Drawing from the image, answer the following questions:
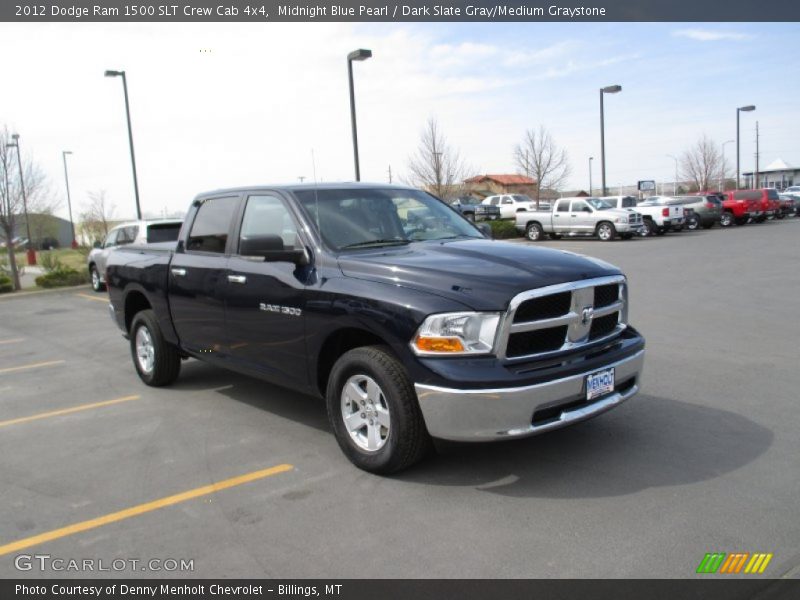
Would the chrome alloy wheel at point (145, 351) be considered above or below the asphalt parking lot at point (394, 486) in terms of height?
above

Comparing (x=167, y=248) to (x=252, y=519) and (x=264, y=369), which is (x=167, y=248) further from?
(x=252, y=519)

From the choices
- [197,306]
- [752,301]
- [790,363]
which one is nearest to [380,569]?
[197,306]

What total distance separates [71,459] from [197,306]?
5.36 ft

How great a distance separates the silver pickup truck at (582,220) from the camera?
27141 mm

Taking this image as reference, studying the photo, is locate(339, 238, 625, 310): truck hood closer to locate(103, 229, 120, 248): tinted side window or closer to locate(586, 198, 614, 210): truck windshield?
locate(103, 229, 120, 248): tinted side window

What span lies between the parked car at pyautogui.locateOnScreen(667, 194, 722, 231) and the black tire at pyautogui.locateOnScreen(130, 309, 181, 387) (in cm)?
2888

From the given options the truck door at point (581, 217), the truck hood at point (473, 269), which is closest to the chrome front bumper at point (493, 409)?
the truck hood at point (473, 269)

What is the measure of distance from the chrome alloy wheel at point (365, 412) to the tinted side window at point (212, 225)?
6.83 feet

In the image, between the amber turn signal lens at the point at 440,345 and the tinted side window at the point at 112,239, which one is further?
the tinted side window at the point at 112,239

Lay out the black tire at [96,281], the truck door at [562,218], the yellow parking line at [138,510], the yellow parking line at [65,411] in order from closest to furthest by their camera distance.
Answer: the yellow parking line at [138,510] < the yellow parking line at [65,411] < the black tire at [96,281] < the truck door at [562,218]

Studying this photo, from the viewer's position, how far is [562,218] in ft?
92.9

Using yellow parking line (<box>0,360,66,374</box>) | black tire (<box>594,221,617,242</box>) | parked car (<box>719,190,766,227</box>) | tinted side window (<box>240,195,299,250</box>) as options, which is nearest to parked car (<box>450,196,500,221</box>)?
black tire (<box>594,221,617,242</box>)

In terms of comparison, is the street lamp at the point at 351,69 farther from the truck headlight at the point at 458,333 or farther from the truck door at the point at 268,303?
the truck headlight at the point at 458,333

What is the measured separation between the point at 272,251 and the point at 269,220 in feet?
2.74
